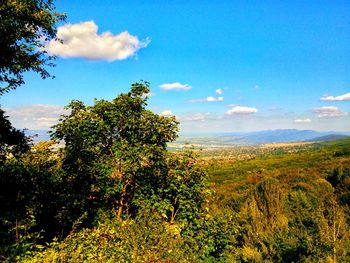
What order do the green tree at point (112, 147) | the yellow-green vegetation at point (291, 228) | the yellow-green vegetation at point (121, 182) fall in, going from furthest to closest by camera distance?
the yellow-green vegetation at point (291, 228) < the green tree at point (112, 147) < the yellow-green vegetation at point (121, 182)

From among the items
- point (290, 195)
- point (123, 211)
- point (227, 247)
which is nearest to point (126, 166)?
point (123, 211)

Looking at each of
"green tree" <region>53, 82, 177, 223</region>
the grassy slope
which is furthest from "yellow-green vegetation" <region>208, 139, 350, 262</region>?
the grassy slope

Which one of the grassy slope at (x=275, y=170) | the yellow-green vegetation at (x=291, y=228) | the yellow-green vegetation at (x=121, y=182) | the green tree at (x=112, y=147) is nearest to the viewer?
the yellow-green vegetation at (x=121, y=182)

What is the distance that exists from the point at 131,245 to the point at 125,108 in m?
6.60

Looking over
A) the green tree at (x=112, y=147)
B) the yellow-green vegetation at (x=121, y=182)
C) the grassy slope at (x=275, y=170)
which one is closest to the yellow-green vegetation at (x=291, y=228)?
the yellow-green vegetation at (x=121, y=182)

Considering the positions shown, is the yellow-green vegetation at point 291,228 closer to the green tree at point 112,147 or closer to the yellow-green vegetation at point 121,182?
the yellow-green vegetation at point 121,182

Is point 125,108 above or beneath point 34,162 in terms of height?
above

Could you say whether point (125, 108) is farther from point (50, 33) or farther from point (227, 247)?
point (227, 247)

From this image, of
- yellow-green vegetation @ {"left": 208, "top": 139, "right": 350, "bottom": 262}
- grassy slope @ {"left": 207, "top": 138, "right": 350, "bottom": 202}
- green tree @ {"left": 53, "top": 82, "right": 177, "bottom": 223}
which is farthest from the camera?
grassy slope @ {"left": 207, "top": 138, "right": 350, "bottom": 202}

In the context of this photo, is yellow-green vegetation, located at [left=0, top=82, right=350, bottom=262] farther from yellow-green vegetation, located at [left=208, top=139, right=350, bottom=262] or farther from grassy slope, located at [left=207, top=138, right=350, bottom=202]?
grassy slope, located at [left=207, top=138, right=350, bottom=202]

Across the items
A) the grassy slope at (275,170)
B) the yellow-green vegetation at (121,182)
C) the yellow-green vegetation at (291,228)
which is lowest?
the grassy slope at (275,170)

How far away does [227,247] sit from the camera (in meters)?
13.6

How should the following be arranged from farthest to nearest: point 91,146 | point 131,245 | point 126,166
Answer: point 91,146 < point 126,166 < point 131,245

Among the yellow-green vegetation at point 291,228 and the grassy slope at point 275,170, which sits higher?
the yellow-green vegetation at point 291,228
